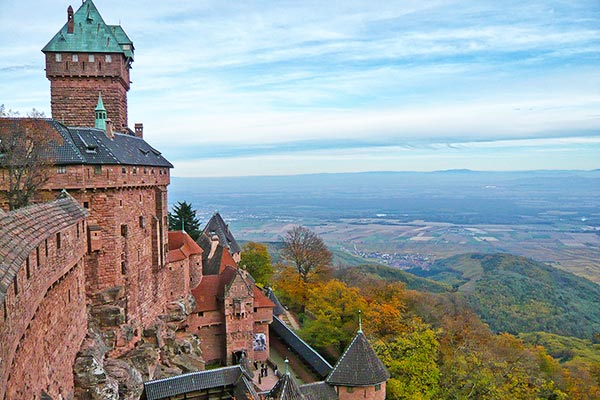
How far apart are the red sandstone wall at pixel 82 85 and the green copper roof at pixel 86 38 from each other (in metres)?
0.32

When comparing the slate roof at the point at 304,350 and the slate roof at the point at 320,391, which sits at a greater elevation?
the slate roof at the point at 320,391

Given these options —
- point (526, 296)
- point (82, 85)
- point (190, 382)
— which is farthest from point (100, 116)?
point (526, 296)

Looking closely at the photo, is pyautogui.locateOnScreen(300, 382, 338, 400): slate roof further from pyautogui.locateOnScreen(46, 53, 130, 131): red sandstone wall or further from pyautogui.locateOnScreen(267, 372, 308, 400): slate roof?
pyautogui.locateOnScreen(46, 53, 130, 131): red sandstone wall

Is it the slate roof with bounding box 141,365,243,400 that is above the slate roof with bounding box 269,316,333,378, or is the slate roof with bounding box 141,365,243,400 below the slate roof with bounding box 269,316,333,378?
above

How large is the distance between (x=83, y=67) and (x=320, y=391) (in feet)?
68.2

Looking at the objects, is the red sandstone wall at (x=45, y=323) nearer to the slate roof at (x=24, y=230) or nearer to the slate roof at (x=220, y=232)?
the slate roof at (x=24, y=230)

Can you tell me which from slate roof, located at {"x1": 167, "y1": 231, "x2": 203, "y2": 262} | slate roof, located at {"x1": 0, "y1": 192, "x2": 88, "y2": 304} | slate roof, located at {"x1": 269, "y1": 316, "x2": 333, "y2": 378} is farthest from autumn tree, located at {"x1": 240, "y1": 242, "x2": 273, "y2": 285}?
slate roof, located at {"x1": 0, "y1": 192, "x2": 88, "y2": 304}

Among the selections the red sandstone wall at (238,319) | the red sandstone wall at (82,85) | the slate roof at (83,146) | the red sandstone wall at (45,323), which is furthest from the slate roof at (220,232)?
the red sandstone wall at (45,323)

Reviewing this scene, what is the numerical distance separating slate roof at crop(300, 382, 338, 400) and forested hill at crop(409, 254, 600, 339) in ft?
178

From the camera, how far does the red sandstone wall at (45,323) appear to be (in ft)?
26.7

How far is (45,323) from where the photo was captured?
11.2m

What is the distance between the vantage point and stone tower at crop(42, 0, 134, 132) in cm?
2648

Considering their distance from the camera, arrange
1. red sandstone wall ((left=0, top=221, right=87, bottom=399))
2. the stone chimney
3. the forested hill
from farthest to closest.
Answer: the forested hill, the stone chimney, red sandstone wall ((left=0, top=221, right=87, bottom=399))

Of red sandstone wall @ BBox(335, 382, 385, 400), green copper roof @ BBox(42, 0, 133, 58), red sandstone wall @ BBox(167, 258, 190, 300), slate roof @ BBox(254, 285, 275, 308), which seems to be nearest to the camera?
red sandstone wall @ BBox(335, 382, 385, 400)
